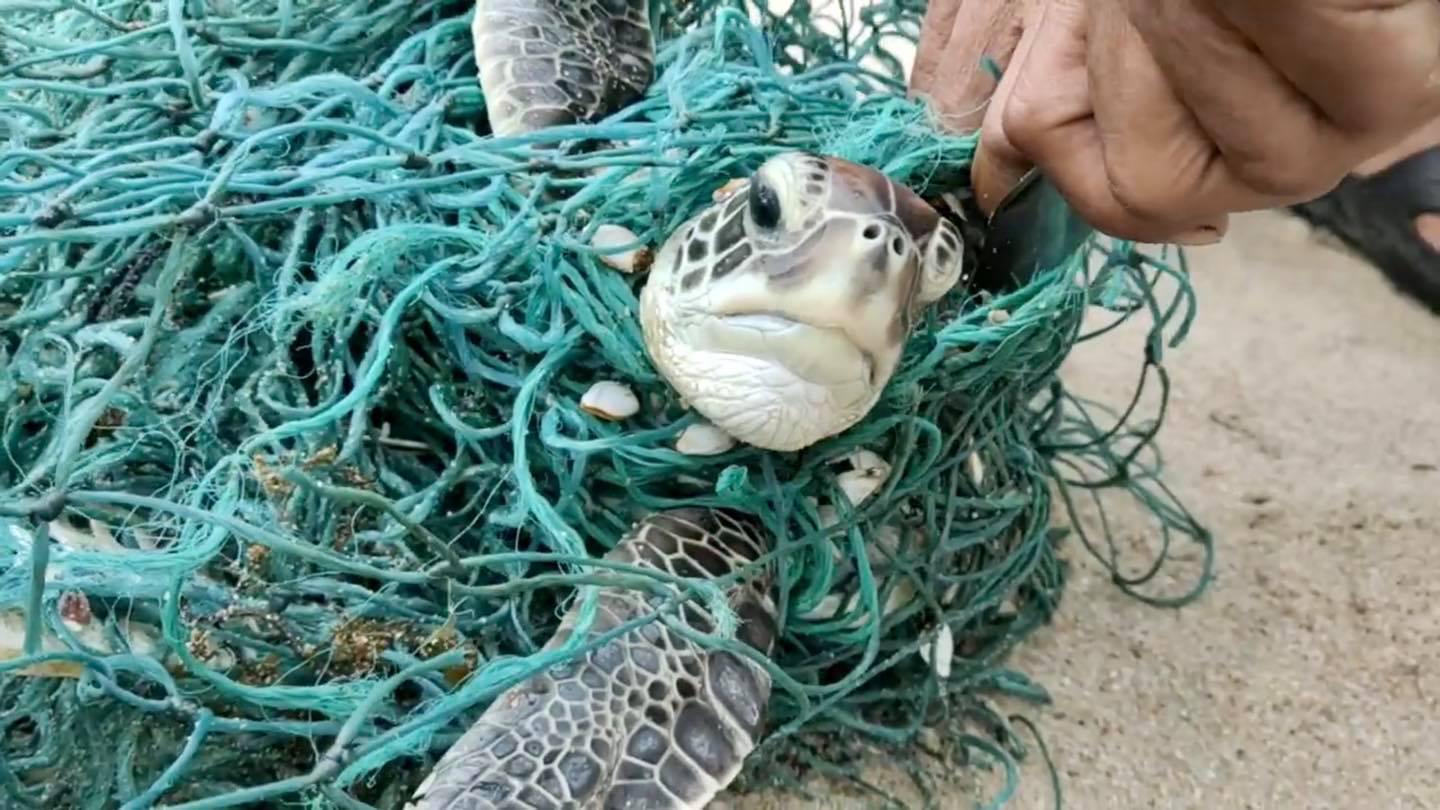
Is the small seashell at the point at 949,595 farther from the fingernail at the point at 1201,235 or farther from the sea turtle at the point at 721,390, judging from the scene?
the fingernail at the point at 1201,235

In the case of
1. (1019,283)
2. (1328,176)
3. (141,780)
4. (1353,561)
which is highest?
(1328,176)

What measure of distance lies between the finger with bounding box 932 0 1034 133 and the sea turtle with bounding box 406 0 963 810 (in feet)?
0.76

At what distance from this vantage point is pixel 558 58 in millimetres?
1126

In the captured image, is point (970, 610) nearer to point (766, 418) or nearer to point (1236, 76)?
point (766, 418)

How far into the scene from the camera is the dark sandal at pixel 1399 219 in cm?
183

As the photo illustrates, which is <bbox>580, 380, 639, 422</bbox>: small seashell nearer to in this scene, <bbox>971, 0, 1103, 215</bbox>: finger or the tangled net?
the tangled net

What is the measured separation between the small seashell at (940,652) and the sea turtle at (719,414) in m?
0.16

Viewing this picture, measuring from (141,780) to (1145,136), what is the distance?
0.71 meters

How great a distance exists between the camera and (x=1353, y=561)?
124cm

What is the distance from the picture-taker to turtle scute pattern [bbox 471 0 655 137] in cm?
107

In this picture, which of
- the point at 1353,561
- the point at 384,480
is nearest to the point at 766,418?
the point at 384,480

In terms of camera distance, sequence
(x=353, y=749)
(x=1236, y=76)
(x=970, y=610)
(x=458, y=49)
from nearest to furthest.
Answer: (x=1236, y=76)
(x=353, y=749)
(x=970, y=610)
(x=458, y=49)

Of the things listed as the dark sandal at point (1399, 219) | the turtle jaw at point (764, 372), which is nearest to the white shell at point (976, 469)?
the turtle jaw at point (764, 372)

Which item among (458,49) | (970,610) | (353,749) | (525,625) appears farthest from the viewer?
(458,49)
